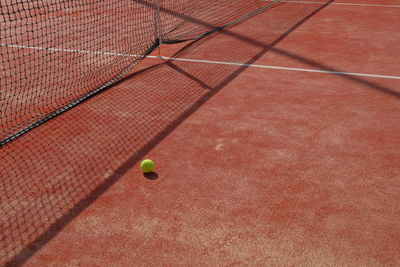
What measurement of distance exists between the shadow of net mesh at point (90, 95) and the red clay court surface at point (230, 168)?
3 centimetres

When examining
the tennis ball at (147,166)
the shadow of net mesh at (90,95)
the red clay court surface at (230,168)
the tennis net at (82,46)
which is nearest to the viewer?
the red clay court surface at (230,168)

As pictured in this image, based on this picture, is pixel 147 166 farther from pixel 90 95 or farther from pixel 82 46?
pixel 82 46

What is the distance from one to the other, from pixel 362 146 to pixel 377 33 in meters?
5.01

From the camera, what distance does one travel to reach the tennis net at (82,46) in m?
5.54

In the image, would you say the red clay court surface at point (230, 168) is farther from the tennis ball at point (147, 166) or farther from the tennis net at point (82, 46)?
the tennis net at point (82, 46)

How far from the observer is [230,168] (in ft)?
13.2

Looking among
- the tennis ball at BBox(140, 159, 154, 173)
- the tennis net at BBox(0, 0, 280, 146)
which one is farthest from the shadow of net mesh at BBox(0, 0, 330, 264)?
the tennis ball at BBox(140, 159, 154, 173)

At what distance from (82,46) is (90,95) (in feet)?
8.45

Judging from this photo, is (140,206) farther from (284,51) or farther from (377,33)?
(377,33)

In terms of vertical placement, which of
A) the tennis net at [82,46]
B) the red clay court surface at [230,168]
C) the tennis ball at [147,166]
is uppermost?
the tennis ball at [147,166]

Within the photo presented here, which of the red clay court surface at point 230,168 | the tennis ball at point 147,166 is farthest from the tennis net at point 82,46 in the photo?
the tennis ball at point 147,166

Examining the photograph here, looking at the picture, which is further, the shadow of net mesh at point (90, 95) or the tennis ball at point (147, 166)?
the tennis ball at point (147, 166)

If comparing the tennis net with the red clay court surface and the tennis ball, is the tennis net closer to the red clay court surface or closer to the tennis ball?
the red clay court surface

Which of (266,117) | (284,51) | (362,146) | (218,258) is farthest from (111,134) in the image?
(284,51)
